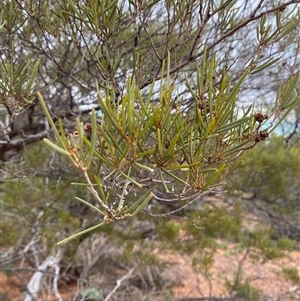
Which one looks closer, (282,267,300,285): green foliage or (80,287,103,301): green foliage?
(80,287,103,301): green foliage

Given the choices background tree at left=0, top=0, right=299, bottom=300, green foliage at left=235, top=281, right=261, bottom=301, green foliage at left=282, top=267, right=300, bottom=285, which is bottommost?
green foliage at left=235, top=281, right=261, bottom=301

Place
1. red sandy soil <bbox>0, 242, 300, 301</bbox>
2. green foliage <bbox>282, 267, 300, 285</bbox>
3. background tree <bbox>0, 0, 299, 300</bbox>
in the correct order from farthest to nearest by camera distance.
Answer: red sandy soil <bbox>0, 242, 300, 301</bbox> < green foliage <bbox>282, 267, 300, 285</bbox> < background tree <bbox>0, 0, 299, 300</bbox>

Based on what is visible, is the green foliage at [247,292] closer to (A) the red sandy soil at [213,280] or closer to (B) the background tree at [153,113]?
(A) the red sandy soil at [213,280]

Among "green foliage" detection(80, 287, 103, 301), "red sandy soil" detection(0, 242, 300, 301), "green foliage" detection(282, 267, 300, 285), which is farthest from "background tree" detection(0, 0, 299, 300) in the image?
"red sandy soil" detection(0, 242, 300, 301)

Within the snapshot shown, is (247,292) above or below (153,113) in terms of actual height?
below

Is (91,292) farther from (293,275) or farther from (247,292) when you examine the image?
(293,275)

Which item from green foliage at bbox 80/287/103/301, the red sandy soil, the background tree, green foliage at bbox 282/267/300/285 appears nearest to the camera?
the background tree

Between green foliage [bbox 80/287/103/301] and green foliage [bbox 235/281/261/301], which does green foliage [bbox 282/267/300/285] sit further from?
green foliage [bbox 80/287/103/301]

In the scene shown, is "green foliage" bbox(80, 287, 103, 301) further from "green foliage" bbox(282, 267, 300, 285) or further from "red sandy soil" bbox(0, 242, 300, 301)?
"green foliage" bbox(282, 267, 300, 285)

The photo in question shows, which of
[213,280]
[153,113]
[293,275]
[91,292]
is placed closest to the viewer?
[153,113]

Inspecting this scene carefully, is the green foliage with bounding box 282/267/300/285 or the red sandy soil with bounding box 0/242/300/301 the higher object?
the green foliage with bounding box 282/267/300/285

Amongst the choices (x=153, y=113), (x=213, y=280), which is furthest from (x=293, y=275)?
(x=153, y=113)

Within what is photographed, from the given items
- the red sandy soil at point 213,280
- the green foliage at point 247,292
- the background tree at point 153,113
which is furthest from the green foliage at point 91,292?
the background tree at point 153,113

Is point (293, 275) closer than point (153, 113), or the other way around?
point (153, 113)
